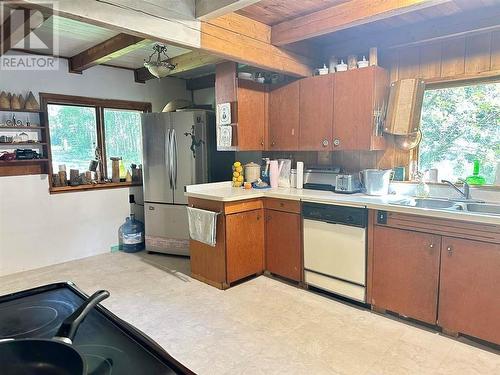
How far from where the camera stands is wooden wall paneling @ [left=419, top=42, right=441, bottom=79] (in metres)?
2.84

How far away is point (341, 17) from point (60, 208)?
3.68 metres

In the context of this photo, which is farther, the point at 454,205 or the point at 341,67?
the point at 341,67

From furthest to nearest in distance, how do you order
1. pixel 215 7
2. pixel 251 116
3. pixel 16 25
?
1. pixel 251 116
2. pixel 215 7
3. pixel 16 25

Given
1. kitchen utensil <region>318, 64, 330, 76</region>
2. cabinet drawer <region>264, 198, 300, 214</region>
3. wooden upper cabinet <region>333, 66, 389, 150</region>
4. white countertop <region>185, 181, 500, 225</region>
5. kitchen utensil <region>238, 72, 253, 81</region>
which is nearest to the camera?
white countertop <region>185, 181, 500, 225</region>

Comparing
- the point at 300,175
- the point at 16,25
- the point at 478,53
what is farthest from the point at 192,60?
the point at 478,53

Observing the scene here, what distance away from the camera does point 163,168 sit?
4215 millimetres

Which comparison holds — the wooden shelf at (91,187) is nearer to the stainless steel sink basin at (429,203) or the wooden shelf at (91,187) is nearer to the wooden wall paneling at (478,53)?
the stainless steel sink basin at (429,203)

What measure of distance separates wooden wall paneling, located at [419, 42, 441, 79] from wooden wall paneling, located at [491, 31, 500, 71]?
374 mm

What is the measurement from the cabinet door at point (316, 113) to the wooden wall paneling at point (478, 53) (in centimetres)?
108

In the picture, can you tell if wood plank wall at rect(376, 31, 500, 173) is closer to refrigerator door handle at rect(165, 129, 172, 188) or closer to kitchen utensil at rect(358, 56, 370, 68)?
kitchen utensil at rect(358, 56, 370, 68)

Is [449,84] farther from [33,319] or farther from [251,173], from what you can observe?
[33,319]

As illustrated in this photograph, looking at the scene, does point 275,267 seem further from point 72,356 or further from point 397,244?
point 72,356

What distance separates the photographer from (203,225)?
10.6ft

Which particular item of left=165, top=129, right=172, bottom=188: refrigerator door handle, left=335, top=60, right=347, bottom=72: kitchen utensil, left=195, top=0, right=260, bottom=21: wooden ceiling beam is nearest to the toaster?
left=335, top=60, right=347, bottom=72: kitchen utensil
